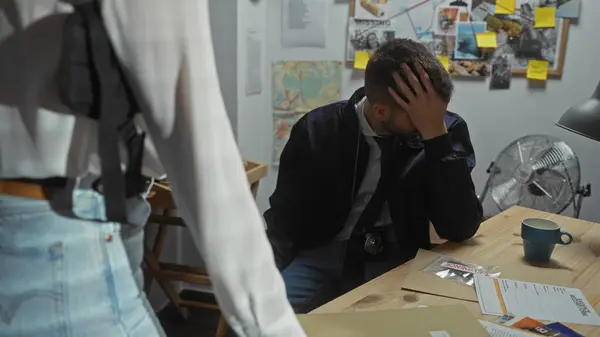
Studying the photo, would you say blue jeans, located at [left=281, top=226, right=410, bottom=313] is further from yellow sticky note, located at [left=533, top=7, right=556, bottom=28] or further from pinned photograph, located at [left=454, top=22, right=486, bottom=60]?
yellow sticky note, located at [left=533, top=7, right=556, bottom=28]

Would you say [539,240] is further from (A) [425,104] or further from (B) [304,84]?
(B) [304,84]

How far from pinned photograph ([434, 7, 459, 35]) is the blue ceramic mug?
1.33 m

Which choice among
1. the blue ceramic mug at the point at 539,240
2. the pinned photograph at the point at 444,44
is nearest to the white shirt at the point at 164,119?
the blue ceramic mug at the point at 539,240

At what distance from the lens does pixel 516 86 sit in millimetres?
2576

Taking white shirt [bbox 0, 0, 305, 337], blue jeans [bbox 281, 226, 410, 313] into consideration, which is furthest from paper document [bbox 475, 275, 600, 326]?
white shirt [bbox 0, 0, 305, 337]

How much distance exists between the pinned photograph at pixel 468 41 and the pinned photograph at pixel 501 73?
0.08 metres

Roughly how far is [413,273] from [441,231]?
287 mm

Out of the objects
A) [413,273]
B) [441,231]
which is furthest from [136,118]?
[441,231]

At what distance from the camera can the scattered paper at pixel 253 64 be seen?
103 inches

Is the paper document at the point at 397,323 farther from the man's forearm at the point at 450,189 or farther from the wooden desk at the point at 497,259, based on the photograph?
the man's forearm at the point at 450,189

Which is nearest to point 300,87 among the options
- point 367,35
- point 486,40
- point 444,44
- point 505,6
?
point 367,35

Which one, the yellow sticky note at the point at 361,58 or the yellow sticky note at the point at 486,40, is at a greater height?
the yellow sticky note at the point at 486,40

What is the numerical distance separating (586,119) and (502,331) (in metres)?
0.70

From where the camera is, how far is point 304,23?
2.77 metres
